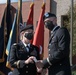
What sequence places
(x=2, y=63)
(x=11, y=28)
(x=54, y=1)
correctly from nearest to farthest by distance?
(x=2, y=63), (x=11, y=28), (x=54, y=1)

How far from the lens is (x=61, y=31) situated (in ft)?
15.6

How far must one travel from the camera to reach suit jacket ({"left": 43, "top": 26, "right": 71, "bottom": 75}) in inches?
183

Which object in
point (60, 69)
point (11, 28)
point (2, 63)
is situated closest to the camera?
point (60, 69)

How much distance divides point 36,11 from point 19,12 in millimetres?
24358

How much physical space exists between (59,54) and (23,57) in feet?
2.35

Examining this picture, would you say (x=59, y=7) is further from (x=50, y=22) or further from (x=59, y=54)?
(x=59, y=54)

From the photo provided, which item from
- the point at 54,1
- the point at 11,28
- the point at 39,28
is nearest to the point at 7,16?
the point at 11,28

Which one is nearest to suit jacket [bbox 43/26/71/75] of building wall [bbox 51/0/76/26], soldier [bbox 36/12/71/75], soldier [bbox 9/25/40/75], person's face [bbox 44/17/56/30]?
soldier [bbox 36/12/71/75]

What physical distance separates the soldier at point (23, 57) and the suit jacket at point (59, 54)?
38cm

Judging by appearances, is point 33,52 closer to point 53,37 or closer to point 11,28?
point 53,37

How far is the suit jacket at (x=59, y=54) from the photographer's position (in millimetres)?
4660

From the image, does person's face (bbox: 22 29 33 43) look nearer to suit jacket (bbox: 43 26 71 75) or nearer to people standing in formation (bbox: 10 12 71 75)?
people standing in formation (bbox: 10 12 71 75)

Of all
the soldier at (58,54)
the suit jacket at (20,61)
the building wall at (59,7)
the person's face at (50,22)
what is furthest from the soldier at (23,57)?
the building wall at (59,7)

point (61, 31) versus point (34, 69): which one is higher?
point (61, 31)
